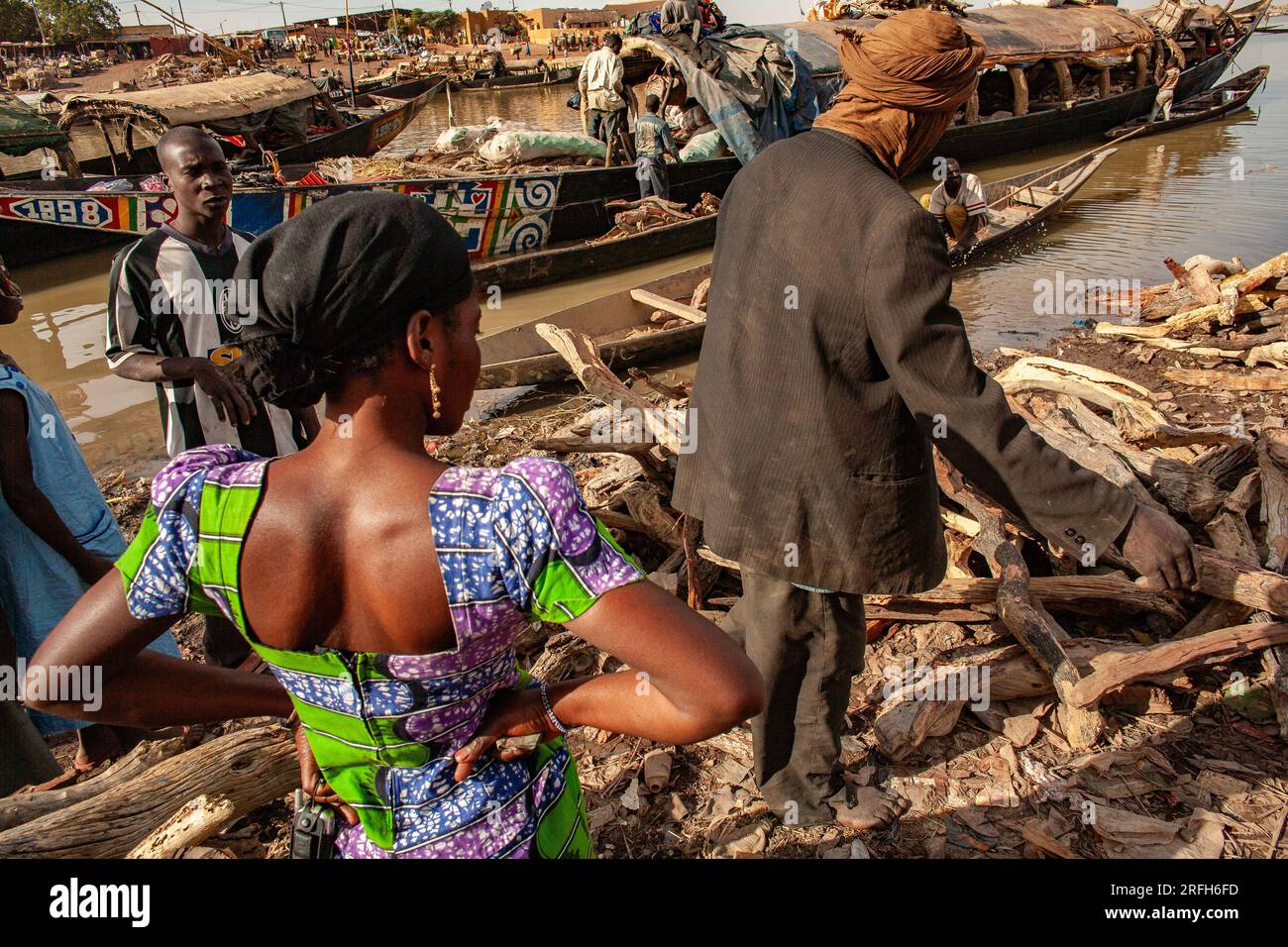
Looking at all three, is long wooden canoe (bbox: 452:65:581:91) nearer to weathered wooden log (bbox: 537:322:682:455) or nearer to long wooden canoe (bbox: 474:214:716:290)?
long wooden canoe (bbox: 474:214:716:290)

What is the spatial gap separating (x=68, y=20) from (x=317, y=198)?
52679 millimetres

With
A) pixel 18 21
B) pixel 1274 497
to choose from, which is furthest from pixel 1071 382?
pixel 18 21

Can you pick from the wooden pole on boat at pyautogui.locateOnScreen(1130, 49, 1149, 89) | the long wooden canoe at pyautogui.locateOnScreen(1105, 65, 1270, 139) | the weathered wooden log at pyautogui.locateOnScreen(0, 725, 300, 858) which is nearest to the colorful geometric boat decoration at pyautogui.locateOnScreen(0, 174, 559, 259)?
the weathered wooden log at pyautogui.locateOnScreen(0, 725, 300, 858)

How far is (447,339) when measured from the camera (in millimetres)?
1086

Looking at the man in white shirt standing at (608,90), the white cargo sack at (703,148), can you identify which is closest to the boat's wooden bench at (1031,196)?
the white cargo sack at (703,148)

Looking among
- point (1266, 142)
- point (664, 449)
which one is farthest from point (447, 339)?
point (1266, 142)

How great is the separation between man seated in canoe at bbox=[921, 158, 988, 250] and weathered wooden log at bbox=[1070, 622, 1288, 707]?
6.54 metres

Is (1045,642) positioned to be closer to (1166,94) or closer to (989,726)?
(989,726)

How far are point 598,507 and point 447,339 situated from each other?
113 inches

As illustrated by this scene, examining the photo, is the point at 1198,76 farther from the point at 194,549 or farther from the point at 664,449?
the point at 194,549

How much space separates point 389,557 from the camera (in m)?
1.02

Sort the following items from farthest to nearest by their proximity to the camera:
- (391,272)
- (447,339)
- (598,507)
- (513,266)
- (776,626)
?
(513,266) → (598,507) → (776,626) → (447,339) → (391,272)

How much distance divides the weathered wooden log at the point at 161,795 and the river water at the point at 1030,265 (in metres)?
4.92
